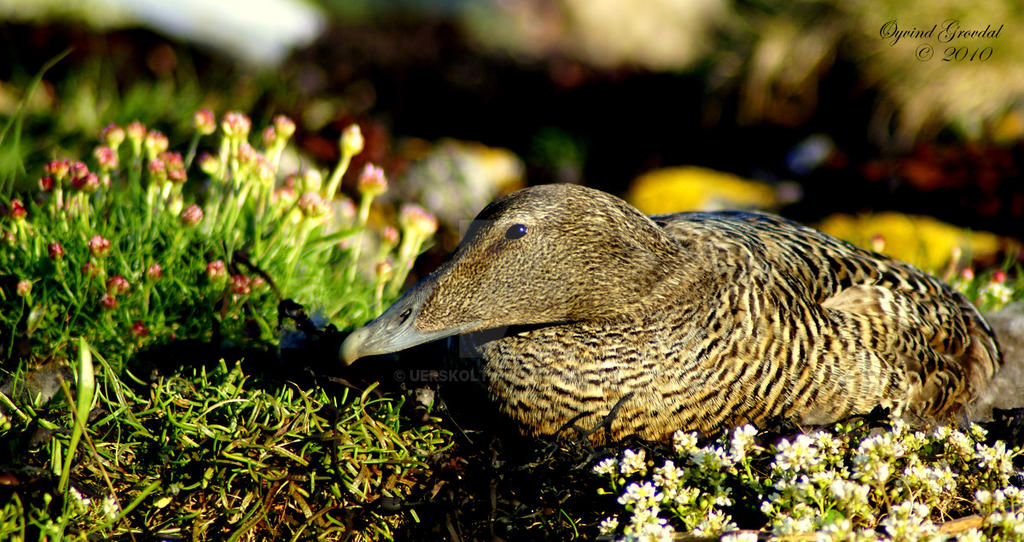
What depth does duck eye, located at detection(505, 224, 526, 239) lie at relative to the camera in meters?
2.47

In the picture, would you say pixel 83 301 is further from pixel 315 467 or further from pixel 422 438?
pixel 422 438

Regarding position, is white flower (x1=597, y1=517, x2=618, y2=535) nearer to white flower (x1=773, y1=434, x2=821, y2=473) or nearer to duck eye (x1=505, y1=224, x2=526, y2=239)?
white flower (x1=773, y1=434, x2=821, y2=473)

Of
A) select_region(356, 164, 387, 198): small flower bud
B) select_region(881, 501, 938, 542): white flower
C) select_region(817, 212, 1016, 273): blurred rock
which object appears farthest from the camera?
select_region(817, 212, 1016, 273): blurred rock

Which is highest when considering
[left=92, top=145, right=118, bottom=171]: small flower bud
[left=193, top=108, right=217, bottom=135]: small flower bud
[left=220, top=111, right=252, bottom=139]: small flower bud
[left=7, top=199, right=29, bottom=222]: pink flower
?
[left=220, top=111, right=252, bottom=139]: small flower bud

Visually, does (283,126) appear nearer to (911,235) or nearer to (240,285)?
(240,285)

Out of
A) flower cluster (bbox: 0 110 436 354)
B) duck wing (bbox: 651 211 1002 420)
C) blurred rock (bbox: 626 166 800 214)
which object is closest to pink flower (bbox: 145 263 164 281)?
flower cluster (bbox: 0 110 436 354)

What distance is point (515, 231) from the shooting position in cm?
247

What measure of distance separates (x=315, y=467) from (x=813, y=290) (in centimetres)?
171

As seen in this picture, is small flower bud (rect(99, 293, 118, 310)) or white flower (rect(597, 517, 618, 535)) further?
small flower bud (rect(99, 293, 118, 310))

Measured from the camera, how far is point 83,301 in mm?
2787

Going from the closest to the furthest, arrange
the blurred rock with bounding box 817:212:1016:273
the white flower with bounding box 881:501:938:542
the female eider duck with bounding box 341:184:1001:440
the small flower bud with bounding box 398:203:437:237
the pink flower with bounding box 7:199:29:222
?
the white flower with bounding box 881:501:938:542
the female eider duck with bounding box 341:184:1001:440
the pink flower with bounding box 7:199:29:222
the small flower bud with bounding box 398:203:437:237
the blurred rock with bounding box 817:212:1016:273

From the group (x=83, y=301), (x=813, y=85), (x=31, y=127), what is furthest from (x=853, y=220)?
(x=31, y=127)

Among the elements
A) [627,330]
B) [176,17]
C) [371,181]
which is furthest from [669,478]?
[176,17]

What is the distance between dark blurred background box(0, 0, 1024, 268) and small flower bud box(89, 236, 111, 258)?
2251 millimetres
